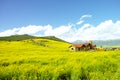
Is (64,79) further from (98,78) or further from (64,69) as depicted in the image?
(98,78)

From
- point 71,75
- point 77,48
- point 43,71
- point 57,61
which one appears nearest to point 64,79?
point 71,75

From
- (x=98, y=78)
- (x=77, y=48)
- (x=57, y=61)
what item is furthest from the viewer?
(x=77, y=48)

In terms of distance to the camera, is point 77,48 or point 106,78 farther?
point 77,48

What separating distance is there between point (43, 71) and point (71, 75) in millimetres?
3437

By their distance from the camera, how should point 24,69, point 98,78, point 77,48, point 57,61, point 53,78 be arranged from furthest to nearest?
point 77,48, point 57,61, point 24,69, point 53,78, point 98,78

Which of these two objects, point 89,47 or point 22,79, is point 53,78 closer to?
point 22,79

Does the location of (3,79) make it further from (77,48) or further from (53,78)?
(77,48)

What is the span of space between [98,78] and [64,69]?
5784mm

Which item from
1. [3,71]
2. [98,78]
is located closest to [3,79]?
[3,71]

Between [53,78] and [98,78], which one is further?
[53,78]

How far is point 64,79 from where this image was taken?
27797 mm

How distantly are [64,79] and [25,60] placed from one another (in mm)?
12977

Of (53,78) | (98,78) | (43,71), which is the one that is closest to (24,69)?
(43,71)

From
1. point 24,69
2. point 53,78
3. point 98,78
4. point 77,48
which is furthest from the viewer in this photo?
point 77,48
